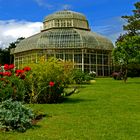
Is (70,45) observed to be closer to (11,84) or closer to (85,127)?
(11,84)

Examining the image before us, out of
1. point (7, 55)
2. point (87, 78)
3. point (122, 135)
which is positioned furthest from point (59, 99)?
point (7, 55)

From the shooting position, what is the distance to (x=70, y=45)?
6184 cm

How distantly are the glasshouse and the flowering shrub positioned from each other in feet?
141

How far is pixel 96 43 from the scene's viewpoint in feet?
212

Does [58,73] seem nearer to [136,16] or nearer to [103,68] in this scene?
[136,16]

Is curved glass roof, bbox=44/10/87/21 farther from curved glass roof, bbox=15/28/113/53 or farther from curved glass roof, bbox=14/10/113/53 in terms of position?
curved glass roof, bbox=15/28/113/53

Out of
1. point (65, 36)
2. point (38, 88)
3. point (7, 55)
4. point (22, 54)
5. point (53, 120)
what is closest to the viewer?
point (53, 120)

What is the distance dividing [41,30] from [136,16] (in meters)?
21.1

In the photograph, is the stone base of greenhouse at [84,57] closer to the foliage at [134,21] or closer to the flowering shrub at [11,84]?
the foliage at [134,21]

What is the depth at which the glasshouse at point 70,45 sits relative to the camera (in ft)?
203

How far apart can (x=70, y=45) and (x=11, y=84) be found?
4634cm

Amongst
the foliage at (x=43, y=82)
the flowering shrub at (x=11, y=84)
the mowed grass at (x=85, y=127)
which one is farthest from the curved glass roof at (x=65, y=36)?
the mowed grass at (x=85, y=127)

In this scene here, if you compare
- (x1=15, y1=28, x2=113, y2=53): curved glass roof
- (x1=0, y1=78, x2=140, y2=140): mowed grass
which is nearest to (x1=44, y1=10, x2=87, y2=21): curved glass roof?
(x1=15, y1=28, x2=113, y2=53): curved glass roof

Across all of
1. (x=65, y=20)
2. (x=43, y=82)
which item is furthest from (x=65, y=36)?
(x=43, y=82)
